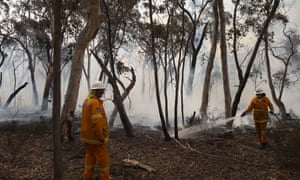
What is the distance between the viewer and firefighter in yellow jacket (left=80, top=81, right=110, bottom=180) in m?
5.02

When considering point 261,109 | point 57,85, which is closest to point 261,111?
point 261,109

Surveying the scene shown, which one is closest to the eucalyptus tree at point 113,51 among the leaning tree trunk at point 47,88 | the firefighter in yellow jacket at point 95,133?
the leaning tree trunk at point 47,88

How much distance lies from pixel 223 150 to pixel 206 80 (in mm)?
4522

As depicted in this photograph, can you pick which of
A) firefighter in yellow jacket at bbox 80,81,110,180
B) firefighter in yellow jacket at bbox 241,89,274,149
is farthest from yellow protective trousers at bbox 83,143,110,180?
firefighter in yellow jacket at bbox 241,89,274,149

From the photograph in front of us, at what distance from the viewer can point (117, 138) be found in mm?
10336

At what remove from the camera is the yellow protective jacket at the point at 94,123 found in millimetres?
5008

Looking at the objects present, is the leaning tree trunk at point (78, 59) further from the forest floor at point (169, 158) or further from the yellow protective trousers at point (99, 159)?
the yellow protective trousers at point (99, 159)

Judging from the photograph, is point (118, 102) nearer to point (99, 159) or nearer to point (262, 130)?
point (262, 130)

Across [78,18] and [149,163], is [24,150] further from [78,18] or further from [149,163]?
[78,18]

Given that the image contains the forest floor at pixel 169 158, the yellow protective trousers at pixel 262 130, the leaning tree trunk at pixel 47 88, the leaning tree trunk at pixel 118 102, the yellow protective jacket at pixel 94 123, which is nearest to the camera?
the yellow protective jacket at pixel 94 123

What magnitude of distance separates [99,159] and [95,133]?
1.36ft

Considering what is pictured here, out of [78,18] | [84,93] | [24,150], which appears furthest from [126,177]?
[84,93]

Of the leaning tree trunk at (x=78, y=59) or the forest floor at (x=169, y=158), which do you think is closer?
the forest floor at (x=169, y=158)

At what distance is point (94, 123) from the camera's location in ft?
16.4
